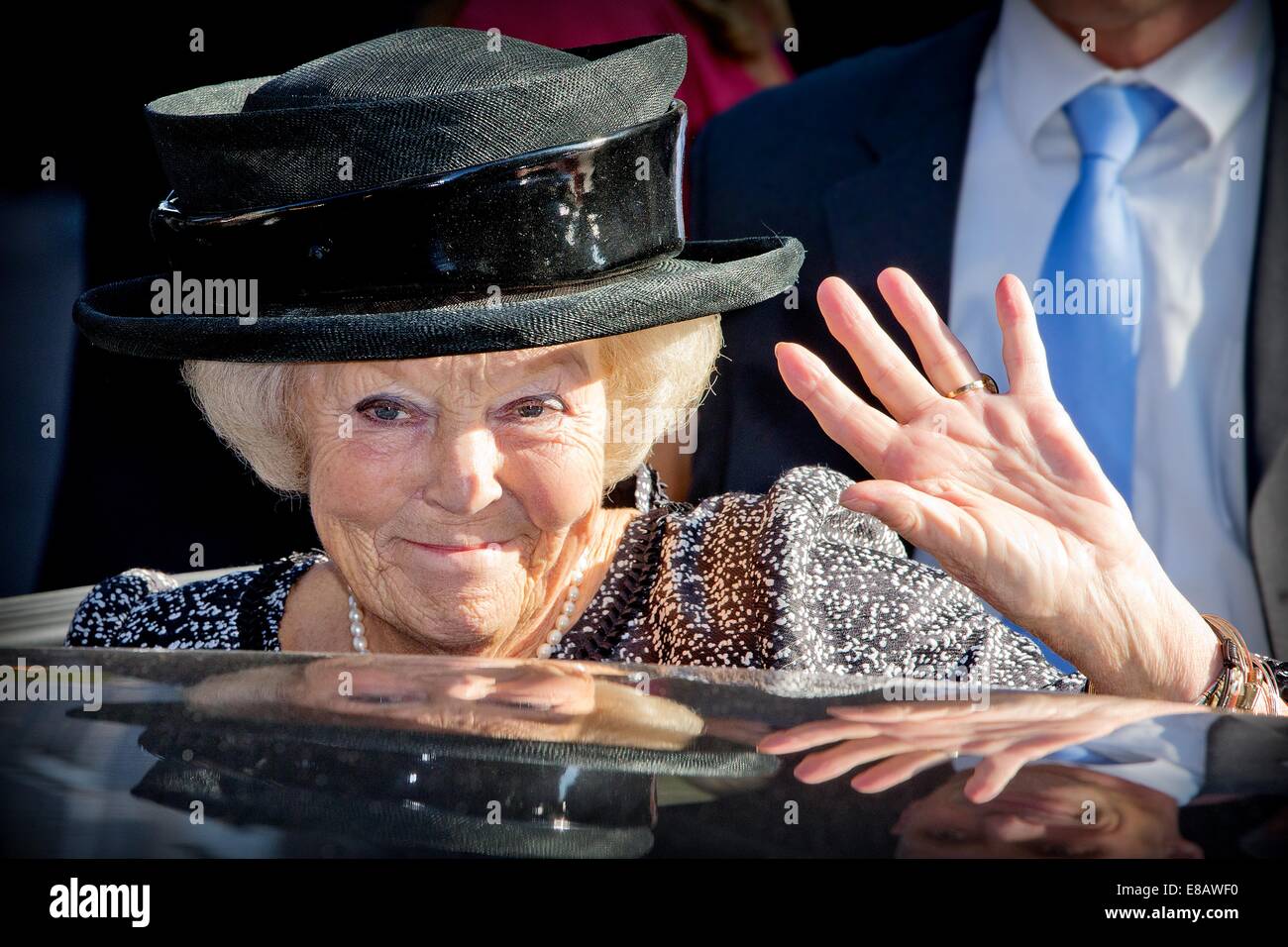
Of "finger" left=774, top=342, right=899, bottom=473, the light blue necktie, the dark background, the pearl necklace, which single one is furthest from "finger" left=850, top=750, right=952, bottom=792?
the dark background

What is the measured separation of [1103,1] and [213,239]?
1731 millimetres

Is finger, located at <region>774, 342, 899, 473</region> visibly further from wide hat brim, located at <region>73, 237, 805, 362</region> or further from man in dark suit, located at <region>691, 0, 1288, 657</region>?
man in dark suit, located at <region>691, 0, 1288, 657</region>

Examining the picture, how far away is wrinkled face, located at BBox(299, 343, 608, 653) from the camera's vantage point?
5.55ft

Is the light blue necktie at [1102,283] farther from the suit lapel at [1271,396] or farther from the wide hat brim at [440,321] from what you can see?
the wide hat brim at [440,321]

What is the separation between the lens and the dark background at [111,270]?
2.71m

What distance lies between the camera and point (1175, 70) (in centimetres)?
255

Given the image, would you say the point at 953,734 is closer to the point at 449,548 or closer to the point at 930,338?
the point at 930,338

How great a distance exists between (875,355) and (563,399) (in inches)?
15.7

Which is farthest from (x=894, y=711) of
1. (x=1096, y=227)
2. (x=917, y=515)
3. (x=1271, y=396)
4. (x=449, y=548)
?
(x=1096, y=227)

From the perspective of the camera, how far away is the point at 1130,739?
2.50 ft

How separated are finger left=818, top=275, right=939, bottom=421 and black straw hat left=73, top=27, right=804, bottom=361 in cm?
14
